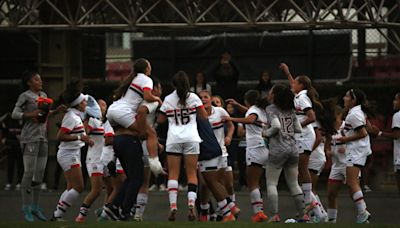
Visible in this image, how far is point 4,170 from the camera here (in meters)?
24.4

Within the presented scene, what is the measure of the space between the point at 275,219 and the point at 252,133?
2.39m

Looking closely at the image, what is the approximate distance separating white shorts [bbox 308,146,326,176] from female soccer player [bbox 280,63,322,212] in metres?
0.77

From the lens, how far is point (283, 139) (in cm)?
1700

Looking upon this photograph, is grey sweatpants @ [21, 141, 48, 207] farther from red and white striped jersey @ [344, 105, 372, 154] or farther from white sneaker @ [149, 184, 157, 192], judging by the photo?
red and white striped jersey @ [344, 105, 372, 154]

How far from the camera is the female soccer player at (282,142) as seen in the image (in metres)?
17.0

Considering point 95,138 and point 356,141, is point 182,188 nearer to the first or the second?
point 95,138

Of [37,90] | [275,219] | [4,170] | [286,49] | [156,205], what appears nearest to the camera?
[275,219]

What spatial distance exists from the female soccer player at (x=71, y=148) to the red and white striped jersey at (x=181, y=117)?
1972mm

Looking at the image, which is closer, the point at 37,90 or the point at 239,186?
the point at 37,90

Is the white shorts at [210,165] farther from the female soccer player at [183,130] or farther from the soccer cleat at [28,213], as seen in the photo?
the soccer cleat at [28,213]

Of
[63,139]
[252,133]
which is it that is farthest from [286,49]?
[63,139]

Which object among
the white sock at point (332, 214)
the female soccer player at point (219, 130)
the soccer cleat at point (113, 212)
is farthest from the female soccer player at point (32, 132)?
the white sock at point (332, 214)

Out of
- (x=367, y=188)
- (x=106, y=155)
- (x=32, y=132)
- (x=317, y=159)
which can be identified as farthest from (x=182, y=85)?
(x=367, y=188)

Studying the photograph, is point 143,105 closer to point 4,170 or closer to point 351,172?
point 351,172
